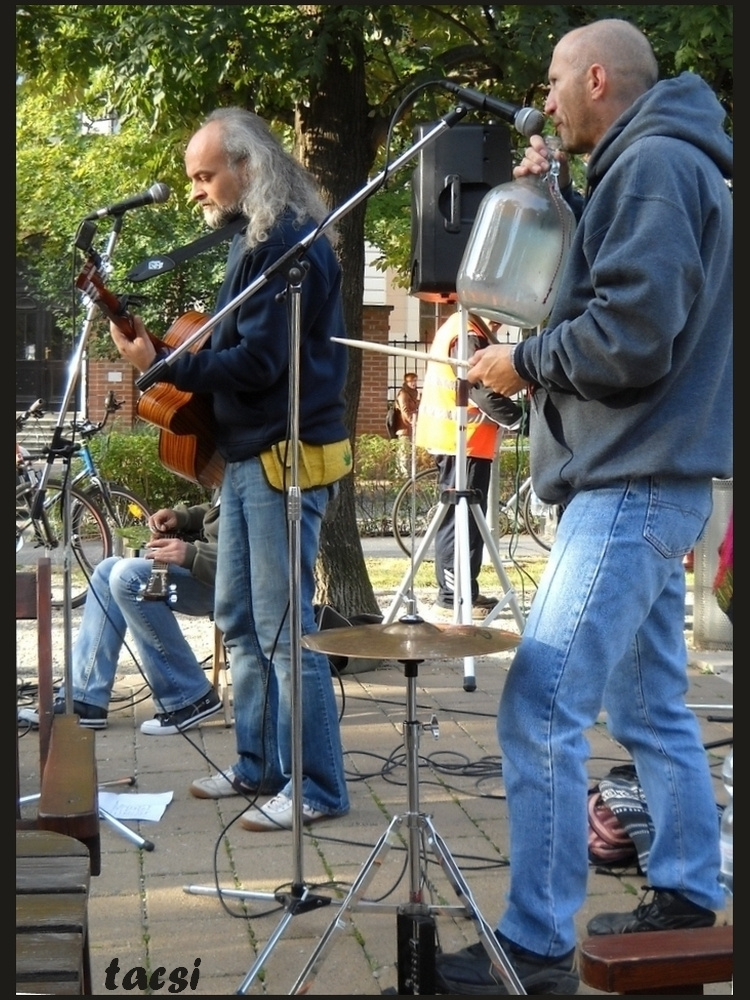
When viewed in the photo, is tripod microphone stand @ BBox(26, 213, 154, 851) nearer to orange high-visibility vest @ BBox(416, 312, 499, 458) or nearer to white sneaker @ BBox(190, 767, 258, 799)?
white sneaker @ BBox(190, 767, 258, 799)

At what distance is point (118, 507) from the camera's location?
9945 mm

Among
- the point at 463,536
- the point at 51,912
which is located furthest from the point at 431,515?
the point at 51,912

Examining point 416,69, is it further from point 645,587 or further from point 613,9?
point 645,587

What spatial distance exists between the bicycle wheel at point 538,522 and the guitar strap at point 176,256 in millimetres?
7497

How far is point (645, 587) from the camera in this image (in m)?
2.70

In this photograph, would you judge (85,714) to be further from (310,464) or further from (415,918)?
(415,918)

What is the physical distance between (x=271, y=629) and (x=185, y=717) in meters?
1.38

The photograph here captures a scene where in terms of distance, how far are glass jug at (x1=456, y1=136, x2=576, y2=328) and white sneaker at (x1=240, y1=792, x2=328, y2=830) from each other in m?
1.72

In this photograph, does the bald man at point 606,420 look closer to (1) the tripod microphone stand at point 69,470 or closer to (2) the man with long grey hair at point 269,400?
(2) the man with long grey hair at point 269,400

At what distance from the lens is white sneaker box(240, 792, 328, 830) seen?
397 cm

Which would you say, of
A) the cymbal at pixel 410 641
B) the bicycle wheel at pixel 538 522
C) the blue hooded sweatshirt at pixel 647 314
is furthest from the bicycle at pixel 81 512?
the blue hooded sweatshirt at pixel 647 314

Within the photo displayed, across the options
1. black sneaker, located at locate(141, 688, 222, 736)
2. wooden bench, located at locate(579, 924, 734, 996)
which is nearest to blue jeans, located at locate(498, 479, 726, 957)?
wooden bench, located at locate(579, 924, 734, 996)

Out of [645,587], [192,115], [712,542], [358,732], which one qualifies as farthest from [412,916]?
[192,115]

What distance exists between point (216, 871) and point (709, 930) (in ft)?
6.53
